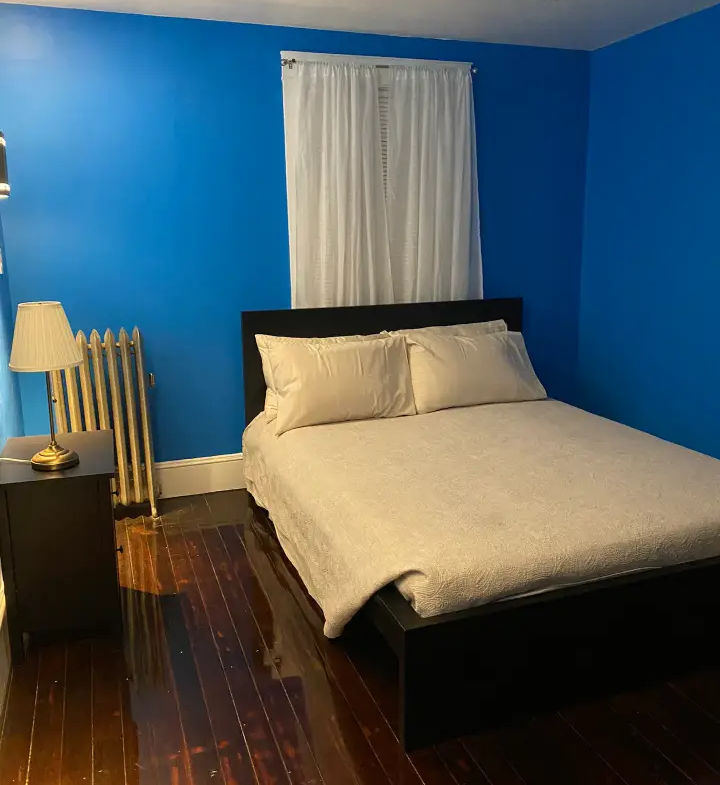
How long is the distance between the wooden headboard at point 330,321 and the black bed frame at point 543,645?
181 cm

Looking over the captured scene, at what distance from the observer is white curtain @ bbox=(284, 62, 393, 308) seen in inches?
144

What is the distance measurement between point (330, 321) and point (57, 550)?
5.97 feet

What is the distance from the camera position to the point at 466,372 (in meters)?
3.62

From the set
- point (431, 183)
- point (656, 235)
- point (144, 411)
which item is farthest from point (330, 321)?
point (656, 235)

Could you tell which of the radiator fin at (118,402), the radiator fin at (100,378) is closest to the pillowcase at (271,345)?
the radiator fin at (118,402)

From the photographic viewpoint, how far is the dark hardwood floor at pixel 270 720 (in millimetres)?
1952

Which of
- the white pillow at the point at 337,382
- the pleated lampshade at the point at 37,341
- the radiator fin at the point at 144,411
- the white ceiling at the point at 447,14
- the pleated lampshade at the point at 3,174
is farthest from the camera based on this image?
the radiator fin at the point at 144,411

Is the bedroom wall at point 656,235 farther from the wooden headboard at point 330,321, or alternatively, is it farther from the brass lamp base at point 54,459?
the brass lamp base at point 54,459

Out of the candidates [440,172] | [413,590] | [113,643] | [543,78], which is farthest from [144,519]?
[543,78]

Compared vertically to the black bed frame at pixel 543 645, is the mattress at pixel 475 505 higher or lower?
higher

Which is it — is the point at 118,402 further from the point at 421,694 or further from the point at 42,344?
the point at 421,694

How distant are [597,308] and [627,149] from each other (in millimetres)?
892

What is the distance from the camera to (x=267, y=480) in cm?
329

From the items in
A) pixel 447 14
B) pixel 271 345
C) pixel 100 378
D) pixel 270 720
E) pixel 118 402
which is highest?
pixel 447 14
